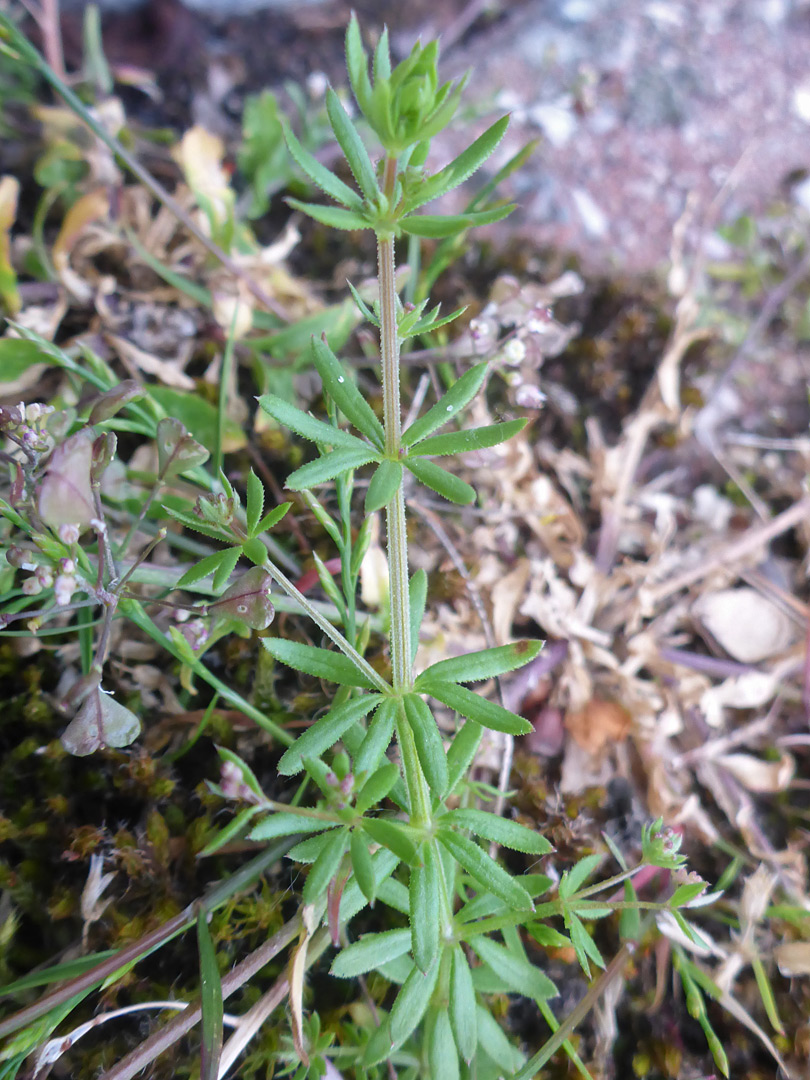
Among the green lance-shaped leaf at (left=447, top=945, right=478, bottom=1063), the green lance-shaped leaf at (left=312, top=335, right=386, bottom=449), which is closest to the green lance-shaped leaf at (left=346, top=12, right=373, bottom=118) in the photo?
the green lance-shaped leaf at (left=312, top=335, right=386, bottom=449)

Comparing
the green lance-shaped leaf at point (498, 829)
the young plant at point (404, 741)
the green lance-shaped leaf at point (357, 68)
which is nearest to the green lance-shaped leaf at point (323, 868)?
the young plant at point (404, 741)

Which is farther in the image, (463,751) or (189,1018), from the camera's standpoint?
(463,751)

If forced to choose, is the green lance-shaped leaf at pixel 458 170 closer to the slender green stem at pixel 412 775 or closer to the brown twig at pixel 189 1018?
the slender green stem at pixel 412 775

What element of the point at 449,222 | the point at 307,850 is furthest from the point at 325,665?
the point at 449,222

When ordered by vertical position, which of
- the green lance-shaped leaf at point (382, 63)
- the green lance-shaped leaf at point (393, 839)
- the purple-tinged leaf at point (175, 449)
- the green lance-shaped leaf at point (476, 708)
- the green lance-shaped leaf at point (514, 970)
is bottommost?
the green lance-shaped leaf at point (514, 970)

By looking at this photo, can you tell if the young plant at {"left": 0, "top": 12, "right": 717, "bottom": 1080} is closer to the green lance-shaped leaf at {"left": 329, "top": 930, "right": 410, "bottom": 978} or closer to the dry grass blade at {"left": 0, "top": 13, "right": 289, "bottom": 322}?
the green lance-shaped leaf at {"left": 329, "top": 930, "right": 410, "bottom": 978}

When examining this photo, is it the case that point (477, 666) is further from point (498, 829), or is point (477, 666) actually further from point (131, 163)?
point (131, 163)

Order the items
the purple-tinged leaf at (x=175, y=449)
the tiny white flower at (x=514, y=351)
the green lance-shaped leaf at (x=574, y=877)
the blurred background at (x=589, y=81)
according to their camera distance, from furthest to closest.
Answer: the blurred background at (x=589, y=81) < the tiny white flower at (x=514, y=351) < the green lance-shaped leaf at (x=574, y=877) < the purple-tinged leaf at (x=175, y=449)
